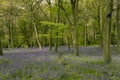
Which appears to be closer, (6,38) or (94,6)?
(94,6)

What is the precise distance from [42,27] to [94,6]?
21.2 m

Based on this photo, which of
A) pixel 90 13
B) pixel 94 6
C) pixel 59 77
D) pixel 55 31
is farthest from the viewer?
pixel 90 13

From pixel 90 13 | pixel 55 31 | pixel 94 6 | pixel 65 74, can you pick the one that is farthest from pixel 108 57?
pixel 90 13

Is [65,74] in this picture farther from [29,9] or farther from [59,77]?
[29,9]

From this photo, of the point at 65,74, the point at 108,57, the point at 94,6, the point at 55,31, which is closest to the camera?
the point at 65,74

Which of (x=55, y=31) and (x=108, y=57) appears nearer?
(x=108, y=57)

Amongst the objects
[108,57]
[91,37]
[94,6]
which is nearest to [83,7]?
[94,6]

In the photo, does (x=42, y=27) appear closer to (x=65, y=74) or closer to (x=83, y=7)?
(x=83, y=7)

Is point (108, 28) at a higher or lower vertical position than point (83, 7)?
lower

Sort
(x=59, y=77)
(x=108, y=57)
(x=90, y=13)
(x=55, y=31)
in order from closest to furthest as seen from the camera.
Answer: (x=59, y=77) < (x=108, y=57) < (x=55, y=31) < (x=90, y=13)

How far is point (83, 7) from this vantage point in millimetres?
45469

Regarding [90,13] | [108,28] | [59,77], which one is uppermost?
[90,13]

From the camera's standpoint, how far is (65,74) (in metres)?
8.22

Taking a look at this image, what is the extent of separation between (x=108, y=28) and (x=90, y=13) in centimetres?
3119
